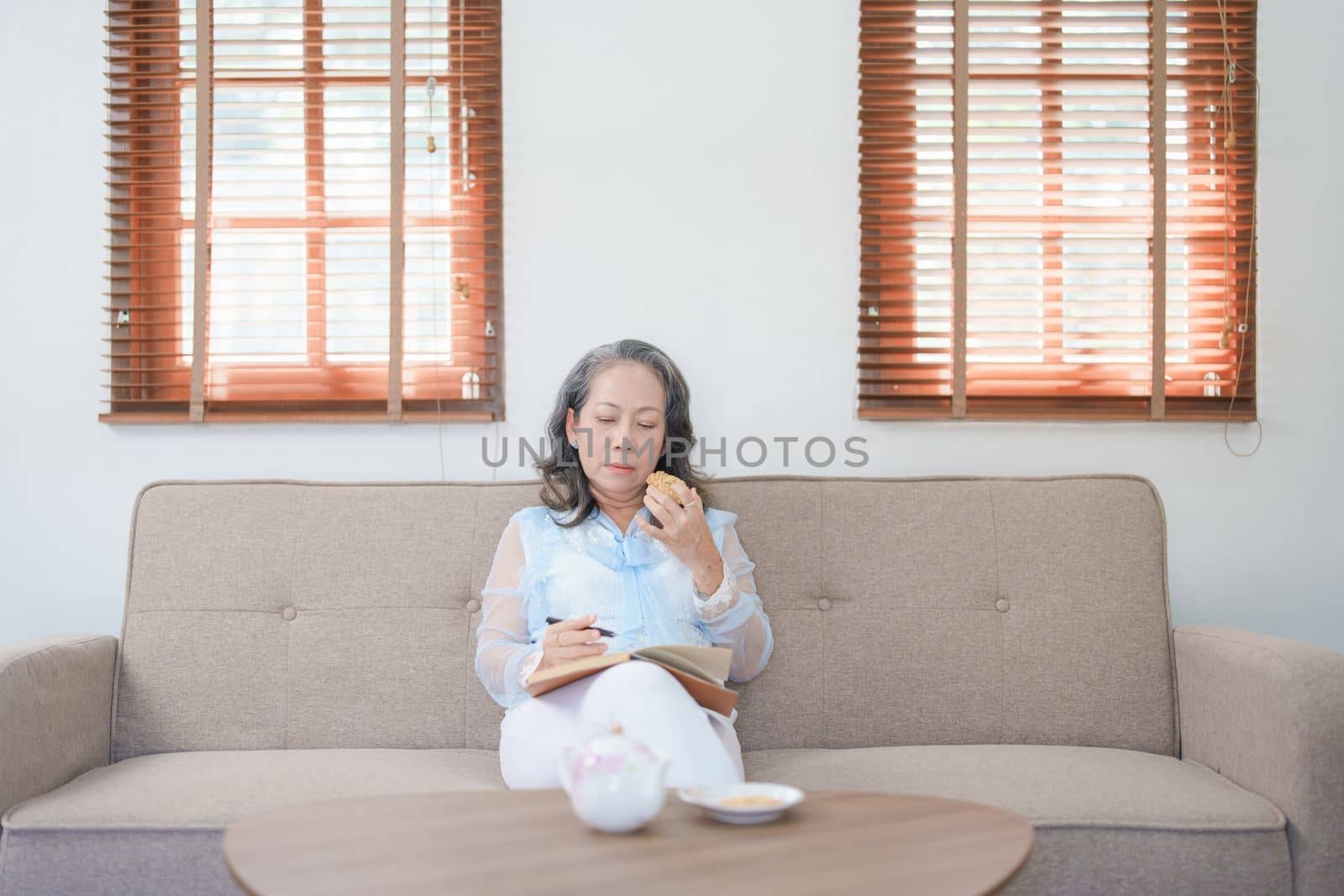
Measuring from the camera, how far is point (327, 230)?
2.44 metres

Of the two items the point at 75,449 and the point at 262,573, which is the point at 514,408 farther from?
the point at 75,449

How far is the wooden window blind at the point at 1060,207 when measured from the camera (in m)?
2.42

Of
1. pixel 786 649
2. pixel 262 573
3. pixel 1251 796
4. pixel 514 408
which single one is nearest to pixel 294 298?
pixel 514 408

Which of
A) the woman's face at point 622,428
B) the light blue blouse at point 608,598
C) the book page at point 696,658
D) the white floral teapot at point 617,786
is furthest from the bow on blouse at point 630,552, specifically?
the white floral teapot at point 617,786

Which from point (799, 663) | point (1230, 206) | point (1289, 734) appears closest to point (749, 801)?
point (799, 663)

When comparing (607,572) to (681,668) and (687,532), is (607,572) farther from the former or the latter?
(681,668)

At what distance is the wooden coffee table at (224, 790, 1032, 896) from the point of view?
92cm

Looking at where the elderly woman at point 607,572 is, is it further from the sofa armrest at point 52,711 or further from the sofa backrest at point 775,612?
the sofa armrest at point 52,711

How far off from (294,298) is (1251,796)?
2240 millimetres

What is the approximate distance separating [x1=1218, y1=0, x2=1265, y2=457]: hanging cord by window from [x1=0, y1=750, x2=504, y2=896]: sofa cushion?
200 centimetres

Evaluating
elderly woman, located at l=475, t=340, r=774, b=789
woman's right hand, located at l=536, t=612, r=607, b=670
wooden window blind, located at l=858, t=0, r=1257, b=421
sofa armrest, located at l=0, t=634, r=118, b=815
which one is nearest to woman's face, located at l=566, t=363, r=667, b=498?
elderly woman, located at l=475, t=340, r=774, b=789
